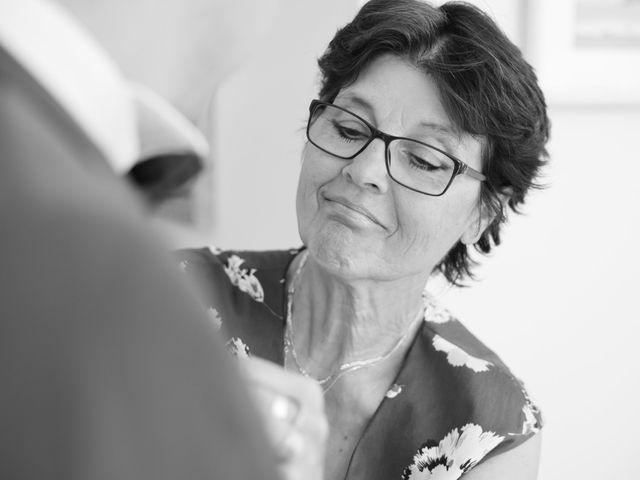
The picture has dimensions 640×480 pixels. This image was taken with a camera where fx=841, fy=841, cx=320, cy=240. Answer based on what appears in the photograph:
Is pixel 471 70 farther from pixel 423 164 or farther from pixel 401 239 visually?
pixel 401 239

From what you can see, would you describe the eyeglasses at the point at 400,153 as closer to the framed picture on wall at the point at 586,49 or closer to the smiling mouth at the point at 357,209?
the smiling mouth at the point at 357,209

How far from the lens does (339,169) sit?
4.62ft

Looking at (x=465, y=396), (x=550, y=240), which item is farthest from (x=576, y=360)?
(x=465, y=396)

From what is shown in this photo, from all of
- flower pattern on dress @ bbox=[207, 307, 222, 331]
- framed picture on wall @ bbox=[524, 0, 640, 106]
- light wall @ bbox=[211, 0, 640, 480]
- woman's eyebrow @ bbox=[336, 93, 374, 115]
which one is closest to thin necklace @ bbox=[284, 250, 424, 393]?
flower pattern on dress @ bbox=[207, 307, 222, 331]

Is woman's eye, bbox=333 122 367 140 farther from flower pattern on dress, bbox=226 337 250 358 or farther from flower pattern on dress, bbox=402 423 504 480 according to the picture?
flower pattern on dress, bbox=402 423 504 480

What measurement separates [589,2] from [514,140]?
2.50 feet

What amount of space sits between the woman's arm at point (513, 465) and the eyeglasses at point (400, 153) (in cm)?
46

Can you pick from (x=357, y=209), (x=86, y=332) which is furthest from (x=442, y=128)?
(x=86, y=332)

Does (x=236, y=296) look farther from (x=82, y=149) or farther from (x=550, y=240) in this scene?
(x=82, y=149)

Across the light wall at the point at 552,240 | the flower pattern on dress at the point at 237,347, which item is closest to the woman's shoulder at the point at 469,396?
Answer: the flower pattern on dress at the point at 237,347

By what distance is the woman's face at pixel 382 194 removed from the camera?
1.38 metres

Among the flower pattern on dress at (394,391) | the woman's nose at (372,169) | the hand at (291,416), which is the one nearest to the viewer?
the hand at (291,416)

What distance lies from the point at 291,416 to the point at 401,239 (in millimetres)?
822

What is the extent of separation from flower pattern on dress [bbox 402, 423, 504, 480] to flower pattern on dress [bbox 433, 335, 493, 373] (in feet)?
0.38
